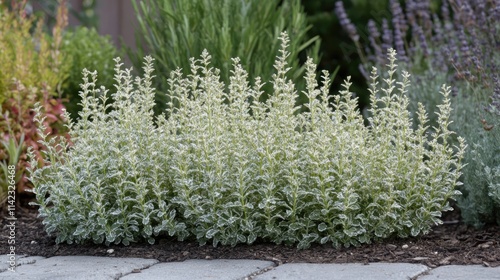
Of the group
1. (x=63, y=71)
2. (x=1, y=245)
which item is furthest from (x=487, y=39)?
(x=1, y=245)

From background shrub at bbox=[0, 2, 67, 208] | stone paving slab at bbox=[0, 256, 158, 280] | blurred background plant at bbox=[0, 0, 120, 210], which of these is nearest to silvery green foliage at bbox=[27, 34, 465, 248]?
stone paving slab at bbox=[0, 256, 158, 280]

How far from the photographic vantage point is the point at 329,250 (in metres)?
3.17

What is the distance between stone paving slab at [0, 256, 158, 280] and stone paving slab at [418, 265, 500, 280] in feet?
3.67

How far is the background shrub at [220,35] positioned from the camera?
180 inches

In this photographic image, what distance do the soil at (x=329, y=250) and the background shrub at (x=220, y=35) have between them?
4.57ft

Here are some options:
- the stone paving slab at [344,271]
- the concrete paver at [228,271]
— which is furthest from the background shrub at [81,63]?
the stone paving slab at [344,271]

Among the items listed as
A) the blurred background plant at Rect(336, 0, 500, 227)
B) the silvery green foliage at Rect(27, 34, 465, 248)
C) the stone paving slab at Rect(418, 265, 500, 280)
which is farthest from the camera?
the blurred background plant at Rect(336, 0, 500, 227)

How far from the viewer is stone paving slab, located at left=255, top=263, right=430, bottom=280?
2.71 meters

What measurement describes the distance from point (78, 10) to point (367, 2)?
3.71 m

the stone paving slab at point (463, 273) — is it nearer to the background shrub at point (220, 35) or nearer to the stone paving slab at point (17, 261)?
Answer: the stone paving slab at point (17, 261)

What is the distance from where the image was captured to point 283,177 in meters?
3.26

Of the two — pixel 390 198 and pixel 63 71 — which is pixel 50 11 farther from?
pixel 390 198

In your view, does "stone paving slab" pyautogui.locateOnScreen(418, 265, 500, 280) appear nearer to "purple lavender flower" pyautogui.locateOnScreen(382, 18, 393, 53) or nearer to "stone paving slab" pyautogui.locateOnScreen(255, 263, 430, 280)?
"stone paving slab" pyautogui.locateOnScreen(255, 263, 430, 280)

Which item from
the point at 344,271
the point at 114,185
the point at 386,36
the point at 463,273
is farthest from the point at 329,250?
the point at 386,36
